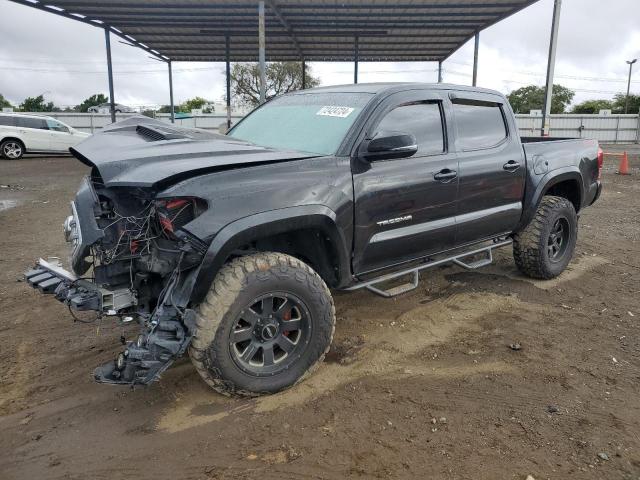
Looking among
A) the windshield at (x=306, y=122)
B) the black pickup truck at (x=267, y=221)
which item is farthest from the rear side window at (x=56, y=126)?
the black pickup truck at (x=267, y=221)

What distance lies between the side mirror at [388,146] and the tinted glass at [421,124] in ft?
1.17

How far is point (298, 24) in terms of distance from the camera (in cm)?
1575

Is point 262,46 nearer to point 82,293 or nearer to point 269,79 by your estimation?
point 82,293

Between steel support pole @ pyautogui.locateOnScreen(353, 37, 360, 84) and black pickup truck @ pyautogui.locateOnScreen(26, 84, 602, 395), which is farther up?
steel support pole @ pyautogui.locateOnScreen(353, 37, 360, 84)

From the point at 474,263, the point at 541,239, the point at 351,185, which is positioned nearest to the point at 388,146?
the point at 351,185

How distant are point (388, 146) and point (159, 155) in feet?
4.75

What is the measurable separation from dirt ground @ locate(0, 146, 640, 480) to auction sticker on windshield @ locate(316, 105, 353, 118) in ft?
5.58

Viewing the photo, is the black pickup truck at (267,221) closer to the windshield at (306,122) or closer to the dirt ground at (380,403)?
the windshield at (306,122)

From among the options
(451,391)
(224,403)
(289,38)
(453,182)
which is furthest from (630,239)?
(289,38)

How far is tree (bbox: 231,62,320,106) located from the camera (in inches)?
1668

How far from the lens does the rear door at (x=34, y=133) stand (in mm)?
17578

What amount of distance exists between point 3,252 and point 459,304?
5598 millimetres

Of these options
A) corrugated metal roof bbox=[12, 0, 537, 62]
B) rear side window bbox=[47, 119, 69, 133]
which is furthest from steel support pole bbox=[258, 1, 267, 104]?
rear side window bbox=[47, 119, 69, 133]

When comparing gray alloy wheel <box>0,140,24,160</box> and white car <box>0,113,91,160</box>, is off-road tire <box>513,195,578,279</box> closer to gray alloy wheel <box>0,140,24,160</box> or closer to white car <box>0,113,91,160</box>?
white car <box>0,113,91,160</box>
